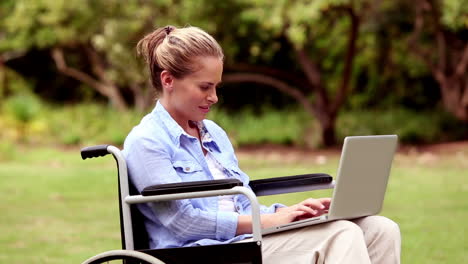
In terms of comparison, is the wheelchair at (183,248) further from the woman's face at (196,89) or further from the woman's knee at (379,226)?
the woman's knee at (379,226)

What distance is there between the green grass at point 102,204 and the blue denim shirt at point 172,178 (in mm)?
2678

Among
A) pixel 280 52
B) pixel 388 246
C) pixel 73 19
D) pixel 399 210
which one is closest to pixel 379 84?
pixel 280 52

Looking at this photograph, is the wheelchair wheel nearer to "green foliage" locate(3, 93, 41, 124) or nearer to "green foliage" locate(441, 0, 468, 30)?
"green foliage" locate(441, 0, 468, 30)

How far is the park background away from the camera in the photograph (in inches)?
381

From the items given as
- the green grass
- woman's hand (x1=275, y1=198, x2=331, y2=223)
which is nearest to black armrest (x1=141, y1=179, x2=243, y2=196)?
woman's hand (x1=275, y1=198, x2=331, y2=223)

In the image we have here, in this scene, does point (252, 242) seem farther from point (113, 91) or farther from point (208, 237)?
point (113, 91)

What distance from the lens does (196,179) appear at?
3.10 meters

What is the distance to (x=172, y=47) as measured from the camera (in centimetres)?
311

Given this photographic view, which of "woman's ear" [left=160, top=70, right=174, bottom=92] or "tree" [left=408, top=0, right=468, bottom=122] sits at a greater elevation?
"woman's ear" [left=160, top=70, right=174, bottom=92]

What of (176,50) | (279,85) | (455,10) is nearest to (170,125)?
(176,50)

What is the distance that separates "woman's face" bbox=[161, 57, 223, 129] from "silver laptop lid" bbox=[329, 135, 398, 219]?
54 cm

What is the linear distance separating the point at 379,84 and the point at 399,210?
32.7 feet

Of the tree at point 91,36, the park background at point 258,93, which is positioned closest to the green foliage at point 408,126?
the park background at point 258,93

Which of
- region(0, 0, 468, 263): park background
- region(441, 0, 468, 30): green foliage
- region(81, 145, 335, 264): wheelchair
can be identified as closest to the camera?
region(81, 145, 335, 264): wheelchair
